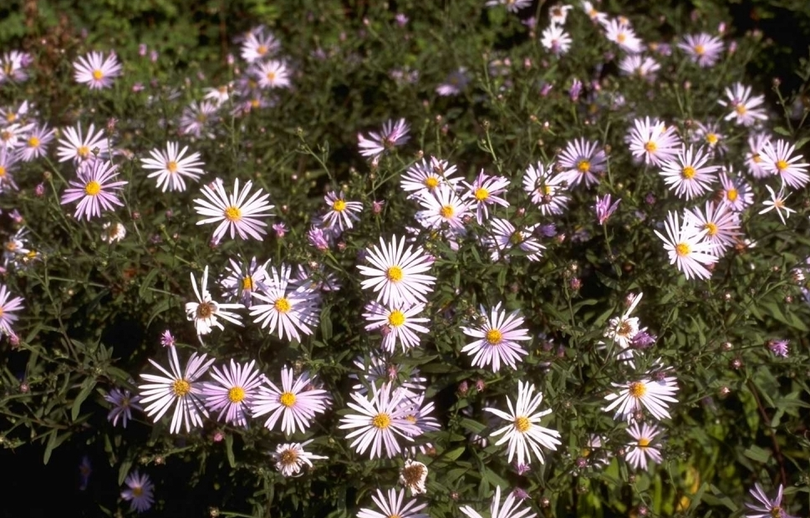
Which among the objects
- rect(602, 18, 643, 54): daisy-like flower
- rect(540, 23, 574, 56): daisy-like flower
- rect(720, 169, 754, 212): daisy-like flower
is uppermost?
rect(602, 18, 643, 54): daisy-like flower

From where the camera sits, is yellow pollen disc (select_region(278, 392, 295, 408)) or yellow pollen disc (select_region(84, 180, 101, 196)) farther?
yellow pollen disc (select_region(84, 180, 101, 196))

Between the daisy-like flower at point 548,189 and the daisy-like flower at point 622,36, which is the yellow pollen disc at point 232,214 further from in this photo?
the daisy-like flower at point 622,36

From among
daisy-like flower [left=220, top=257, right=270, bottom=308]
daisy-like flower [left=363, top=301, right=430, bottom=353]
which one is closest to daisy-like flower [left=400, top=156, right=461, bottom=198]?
daisy-like flower [left=363, top=301, right=430, bottom=353]

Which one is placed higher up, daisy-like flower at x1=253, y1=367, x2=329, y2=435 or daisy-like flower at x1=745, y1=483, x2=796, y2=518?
daisy-like flower at x1=253, y1=367, x2=329, y2=435

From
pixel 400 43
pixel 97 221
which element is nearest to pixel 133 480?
pixel 97 221

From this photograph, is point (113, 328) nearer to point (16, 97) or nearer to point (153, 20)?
point (16, 97)

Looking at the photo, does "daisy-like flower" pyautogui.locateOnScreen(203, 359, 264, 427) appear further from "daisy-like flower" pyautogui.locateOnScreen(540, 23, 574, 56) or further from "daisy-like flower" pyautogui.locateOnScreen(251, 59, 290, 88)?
"daisy-like flower" pyautogui.locateOnScreen(540, 23, 574, 56)

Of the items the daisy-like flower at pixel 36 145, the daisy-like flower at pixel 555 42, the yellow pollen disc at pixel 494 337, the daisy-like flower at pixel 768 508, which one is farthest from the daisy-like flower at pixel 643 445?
the daisy-like flower at pixel 36 145
